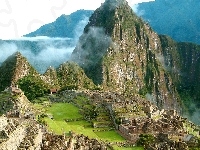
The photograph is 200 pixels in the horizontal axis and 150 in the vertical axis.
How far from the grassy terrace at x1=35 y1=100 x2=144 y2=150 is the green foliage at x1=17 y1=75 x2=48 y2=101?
78.1ft

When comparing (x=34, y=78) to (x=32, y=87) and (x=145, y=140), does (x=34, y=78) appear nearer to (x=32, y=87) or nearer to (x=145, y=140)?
(x=32, y=87)

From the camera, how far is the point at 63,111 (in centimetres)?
8188

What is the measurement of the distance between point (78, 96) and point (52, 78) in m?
54.9

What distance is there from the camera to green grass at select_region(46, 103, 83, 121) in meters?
76.8

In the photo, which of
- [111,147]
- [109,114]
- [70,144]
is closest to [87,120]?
[109,114]

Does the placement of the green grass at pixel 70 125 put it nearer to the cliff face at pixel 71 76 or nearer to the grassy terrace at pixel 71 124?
the grassy terrace at pixel 71 124

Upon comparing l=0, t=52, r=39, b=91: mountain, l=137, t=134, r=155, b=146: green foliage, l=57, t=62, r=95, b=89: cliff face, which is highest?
l=0, t=52, r=39, b=91: mountain

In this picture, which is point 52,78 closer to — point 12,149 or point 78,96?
point 78,96

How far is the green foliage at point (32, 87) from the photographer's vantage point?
11331 centimetres

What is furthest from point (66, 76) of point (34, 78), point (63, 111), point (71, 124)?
point (71, 124)

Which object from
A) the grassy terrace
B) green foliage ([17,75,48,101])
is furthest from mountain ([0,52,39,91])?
the grassy terrace

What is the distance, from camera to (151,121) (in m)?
67.5

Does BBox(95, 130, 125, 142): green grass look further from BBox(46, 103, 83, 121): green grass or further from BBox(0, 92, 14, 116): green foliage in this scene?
BBox(0, 92, 14, 116): green foliage

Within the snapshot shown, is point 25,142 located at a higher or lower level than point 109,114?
higher
